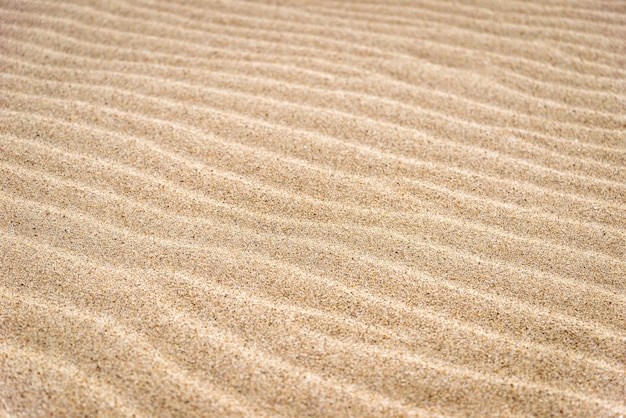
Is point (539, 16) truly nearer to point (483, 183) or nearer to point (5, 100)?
point (483, 183)

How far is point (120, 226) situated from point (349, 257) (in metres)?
0.74

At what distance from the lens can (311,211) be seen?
195 centimetres

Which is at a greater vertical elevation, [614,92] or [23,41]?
[614,92]

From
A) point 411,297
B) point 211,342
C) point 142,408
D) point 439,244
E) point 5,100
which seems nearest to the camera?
point 142,408

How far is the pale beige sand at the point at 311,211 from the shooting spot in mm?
1520

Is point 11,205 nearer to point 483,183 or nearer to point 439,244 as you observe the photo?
point 439,244

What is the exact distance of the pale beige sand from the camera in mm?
1520


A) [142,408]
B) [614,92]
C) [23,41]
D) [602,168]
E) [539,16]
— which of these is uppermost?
[539,16]

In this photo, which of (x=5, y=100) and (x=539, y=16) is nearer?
(x=5, y=100)

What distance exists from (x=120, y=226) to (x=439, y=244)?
3.35ft

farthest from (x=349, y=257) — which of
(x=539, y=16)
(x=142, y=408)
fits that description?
(x=539, y=16)

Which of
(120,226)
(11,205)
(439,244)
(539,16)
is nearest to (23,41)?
(11,205)

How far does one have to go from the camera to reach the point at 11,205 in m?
1.92

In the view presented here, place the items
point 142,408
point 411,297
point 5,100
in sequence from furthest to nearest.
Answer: point 5,100 < point 411,297 < point 142,408
